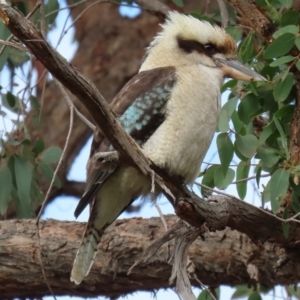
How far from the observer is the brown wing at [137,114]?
2.79 metres

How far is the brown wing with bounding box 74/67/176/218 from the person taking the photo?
9.14ft

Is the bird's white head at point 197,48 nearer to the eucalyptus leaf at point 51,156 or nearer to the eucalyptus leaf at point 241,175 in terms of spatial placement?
the eucalyptus leaf at point 241,175

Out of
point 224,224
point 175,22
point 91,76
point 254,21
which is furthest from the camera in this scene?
point 91,76

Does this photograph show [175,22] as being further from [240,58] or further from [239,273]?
[239,273]

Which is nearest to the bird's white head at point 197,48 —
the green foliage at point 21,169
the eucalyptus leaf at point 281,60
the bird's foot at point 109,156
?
the eucalyptus leaf at point 281,60

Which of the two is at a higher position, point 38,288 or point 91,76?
point 91,76

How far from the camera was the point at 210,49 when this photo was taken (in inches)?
120

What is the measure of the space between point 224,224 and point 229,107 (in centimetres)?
41

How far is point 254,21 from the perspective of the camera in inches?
116

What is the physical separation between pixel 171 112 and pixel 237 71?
291 millimetres

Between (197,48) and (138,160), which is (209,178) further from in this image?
(138,160)

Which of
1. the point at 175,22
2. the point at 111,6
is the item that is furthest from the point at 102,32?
the point at 175,22

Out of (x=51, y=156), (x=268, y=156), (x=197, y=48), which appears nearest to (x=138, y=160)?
(x=268, y=156)

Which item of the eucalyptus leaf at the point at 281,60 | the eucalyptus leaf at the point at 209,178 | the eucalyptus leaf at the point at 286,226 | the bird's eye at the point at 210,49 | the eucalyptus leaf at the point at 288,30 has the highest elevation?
the bird's eye at the point at 210,49
